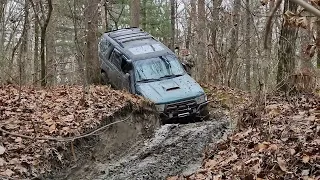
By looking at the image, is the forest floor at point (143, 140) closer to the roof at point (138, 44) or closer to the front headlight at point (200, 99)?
the front headlight at point (200, 99)

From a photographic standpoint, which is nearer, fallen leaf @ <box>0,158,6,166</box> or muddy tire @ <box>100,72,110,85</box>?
fallen leaf @ <box>0,158,6,166</box>

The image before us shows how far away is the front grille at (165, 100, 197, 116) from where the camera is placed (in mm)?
11680

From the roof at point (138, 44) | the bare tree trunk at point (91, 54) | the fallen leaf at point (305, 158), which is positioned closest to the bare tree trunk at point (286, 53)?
the roof at point (138, 44)

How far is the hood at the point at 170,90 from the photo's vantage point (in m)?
11.8

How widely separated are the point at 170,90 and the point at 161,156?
3.25 meters

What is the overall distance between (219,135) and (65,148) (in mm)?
3628

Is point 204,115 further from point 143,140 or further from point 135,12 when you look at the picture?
point 135,12

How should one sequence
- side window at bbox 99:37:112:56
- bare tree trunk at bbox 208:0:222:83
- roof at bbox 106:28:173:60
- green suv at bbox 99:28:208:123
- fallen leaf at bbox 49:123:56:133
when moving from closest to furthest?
fallen leaf at bbox 49:123:56:133 < green suv at bbox 99:28:208:123 < roof at bbox 106:28:173:60 < side window at bbox 99:37:112:56 < bare tree trunk at bbox 208:0:222:83

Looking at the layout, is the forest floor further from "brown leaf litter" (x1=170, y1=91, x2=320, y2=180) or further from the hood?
the hood

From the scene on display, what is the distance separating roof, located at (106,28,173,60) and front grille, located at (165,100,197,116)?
7.52 ft

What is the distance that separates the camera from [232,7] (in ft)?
82.1

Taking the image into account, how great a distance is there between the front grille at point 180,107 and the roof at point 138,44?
229cm

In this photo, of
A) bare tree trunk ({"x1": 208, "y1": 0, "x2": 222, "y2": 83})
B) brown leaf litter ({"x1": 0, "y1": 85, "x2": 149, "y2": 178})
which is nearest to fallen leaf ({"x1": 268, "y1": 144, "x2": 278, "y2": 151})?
brown leaf litter ({"x1": 0, "y1": 85, "x2": 149, "y2": 178})

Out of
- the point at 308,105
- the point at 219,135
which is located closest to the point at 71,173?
the point at 219,135
